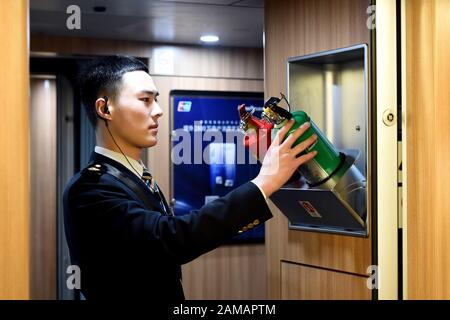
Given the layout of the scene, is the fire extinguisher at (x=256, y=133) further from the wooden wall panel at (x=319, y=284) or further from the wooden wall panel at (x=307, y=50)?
the wooden wall panel at (x=319, y=284)

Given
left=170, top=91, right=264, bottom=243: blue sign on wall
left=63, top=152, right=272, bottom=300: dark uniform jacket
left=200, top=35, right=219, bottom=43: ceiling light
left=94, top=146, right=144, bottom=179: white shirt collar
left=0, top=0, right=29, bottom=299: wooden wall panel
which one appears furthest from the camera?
left=170, top=91, right=264, bottom=243: blue sign on wall

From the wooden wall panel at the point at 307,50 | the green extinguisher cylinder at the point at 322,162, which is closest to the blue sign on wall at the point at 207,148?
the wooden wall panel at the point at 307,50

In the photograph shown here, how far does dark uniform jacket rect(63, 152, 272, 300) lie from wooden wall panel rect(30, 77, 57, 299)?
394 cm

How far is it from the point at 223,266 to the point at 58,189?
56.9 inches

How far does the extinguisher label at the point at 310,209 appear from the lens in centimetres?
293

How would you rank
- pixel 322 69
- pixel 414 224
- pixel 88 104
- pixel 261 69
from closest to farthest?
pixel 414 224, pixel 88 104, pixel 322 69, pixel 261 69

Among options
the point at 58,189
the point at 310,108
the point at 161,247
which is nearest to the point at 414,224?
the point at 161,247

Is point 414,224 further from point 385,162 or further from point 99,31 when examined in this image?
point 99,31

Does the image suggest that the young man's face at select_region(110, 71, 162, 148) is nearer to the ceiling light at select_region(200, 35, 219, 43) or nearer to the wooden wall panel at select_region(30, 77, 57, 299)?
the ceiling light at select_region(200, 35, 219, 43)

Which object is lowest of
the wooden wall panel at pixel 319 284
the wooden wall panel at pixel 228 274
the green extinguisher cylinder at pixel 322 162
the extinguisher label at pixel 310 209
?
the wooden wall panel at pixel 228 274

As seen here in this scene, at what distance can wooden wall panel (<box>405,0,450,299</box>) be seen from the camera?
5.55 ft

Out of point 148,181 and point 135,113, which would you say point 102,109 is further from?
point 148,181

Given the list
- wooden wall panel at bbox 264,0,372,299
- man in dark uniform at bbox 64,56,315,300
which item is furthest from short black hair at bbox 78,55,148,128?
wooden wall panel at bbox 264,0,372,299

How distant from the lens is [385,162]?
180 centimetres
